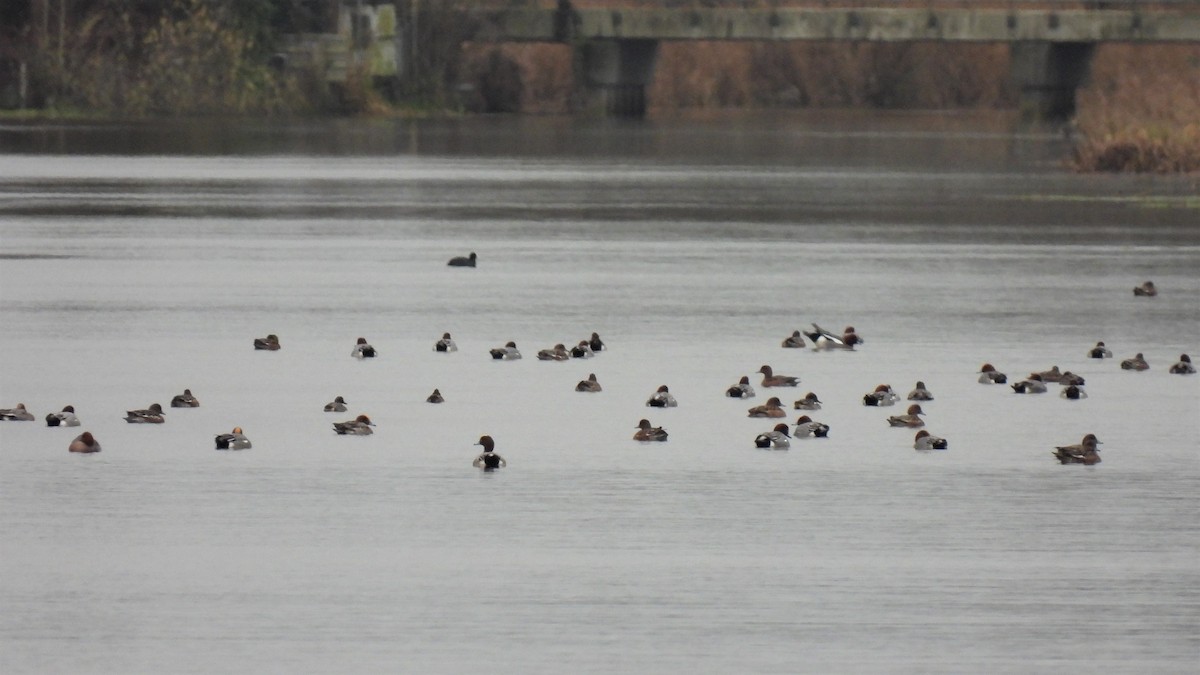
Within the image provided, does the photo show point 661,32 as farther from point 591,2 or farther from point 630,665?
point 630,665

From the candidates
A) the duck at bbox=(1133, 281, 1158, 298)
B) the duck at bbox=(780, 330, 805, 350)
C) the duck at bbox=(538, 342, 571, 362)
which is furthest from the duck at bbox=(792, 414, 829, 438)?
the duck at bbox=(1133, 281, 1158, 298)

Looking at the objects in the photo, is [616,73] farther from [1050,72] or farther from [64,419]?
[64,419]

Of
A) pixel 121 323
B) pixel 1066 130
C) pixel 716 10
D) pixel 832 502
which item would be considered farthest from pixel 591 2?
pixel 832 502

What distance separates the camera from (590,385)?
46.2 ft

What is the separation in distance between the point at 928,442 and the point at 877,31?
221 ft

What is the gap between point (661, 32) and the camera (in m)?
78.8

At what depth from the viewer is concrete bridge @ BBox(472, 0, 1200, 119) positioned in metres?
78.1

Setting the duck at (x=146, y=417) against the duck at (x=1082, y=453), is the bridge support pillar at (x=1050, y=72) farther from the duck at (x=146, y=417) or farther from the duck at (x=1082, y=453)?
the duck at (x=1082, y=453)

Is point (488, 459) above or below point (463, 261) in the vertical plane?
above

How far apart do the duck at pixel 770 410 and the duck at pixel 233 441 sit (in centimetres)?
259

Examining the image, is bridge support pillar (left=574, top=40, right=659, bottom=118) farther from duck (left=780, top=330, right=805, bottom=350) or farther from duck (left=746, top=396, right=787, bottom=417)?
duck (left=746, top=396, right=787, bottom=417)

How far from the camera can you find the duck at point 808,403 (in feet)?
43.5


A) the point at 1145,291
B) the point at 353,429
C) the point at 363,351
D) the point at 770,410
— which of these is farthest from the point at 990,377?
the point at 1145,291

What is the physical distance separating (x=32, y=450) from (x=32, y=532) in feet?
6.82
